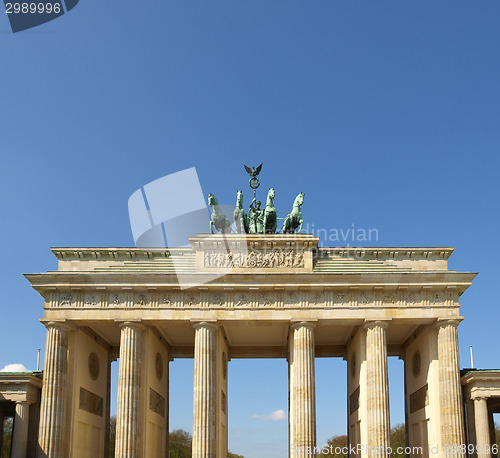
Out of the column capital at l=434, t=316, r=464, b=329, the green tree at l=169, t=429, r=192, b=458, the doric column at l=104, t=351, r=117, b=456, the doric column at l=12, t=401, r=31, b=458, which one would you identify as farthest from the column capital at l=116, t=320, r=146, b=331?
the green tree at l=169, t=429, r=192, b=458

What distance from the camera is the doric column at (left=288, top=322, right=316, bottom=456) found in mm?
35906

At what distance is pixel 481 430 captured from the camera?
36062 mm

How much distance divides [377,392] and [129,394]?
48.8 feet

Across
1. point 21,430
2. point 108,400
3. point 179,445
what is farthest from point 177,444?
point 21,430

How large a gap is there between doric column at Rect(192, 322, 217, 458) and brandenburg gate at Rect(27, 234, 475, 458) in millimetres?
65

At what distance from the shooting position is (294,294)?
38.3 m

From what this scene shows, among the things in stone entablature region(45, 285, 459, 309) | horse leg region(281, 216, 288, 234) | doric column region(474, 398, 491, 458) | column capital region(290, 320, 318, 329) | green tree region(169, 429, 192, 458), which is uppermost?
horse leg region(281, 216, 288, 234)

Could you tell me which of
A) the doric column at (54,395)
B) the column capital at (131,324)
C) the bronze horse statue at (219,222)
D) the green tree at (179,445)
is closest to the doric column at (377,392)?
the bronze horse statue at (219,222)

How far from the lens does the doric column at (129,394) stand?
1406 inches

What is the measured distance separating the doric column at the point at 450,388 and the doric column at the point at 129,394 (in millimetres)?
18205

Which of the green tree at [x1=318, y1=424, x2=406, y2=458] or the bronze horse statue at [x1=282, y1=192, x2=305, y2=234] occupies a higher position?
the bronze horse statue at [x1=282, y1=192, x2=305, y2=234]

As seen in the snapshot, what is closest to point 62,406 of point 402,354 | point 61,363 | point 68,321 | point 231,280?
point 61,363

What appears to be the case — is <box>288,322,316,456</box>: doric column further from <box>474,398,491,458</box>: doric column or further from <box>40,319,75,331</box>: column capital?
<box>40,319,75,331</box>: column capital

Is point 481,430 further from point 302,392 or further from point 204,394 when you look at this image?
point 204,394
